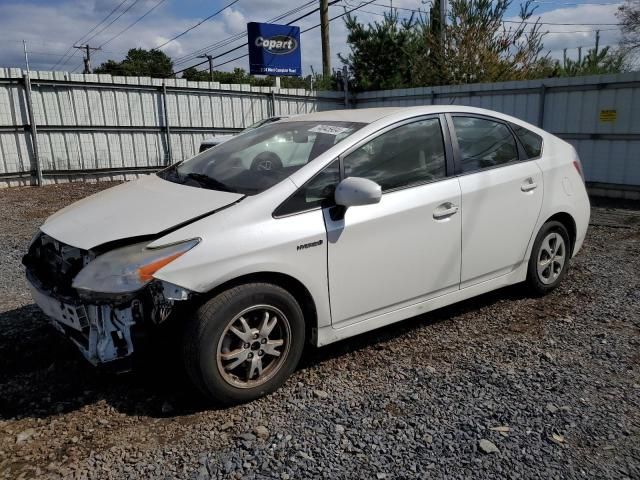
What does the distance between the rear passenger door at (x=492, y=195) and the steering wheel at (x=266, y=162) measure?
4.20 feet

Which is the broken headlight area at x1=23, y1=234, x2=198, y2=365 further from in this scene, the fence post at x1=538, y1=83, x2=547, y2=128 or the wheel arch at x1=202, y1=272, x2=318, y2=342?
the fence post at x1=538, y1=83, x2=547, y2=128

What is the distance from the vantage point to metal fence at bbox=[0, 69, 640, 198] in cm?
945

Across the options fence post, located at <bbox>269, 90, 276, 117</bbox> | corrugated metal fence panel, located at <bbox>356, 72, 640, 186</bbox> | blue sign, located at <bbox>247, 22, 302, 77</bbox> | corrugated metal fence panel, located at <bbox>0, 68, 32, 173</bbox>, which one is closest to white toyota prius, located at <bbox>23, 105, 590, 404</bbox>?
corrugated metal fence panel, located at <bbox>356, 72, 640, 186</bbox>

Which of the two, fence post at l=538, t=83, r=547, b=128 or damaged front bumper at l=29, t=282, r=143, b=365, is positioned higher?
fence post at l=538, t=83, r=547, b=128

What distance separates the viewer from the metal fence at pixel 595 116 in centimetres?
916

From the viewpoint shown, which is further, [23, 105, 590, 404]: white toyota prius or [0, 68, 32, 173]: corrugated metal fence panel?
[0, 68, 32, 173]: corrugated metal fence panel

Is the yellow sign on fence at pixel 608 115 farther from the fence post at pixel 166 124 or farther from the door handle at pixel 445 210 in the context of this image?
the fence post at pixel 166 124

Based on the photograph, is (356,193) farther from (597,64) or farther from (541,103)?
(597,64)

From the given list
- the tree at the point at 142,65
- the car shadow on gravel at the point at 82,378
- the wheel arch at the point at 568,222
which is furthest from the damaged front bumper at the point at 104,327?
the tree at the point at 142,65

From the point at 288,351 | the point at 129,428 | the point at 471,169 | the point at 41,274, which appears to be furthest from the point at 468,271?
the point at 41,274

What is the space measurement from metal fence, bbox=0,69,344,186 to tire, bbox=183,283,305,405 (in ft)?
32.8

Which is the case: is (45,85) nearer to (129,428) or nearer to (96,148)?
(96,148)

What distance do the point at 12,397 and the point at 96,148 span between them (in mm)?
10002

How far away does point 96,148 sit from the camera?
1188cm
